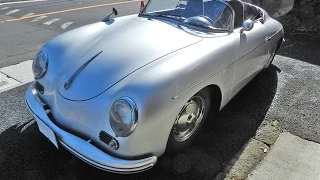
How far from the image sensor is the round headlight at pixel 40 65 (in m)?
2.42

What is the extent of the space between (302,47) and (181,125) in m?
4.12

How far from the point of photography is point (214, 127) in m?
2.98

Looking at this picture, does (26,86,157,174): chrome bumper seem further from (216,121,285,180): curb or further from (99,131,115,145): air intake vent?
(216,121,285,180): curb

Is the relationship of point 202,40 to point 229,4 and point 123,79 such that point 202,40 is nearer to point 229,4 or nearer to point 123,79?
point 229,4

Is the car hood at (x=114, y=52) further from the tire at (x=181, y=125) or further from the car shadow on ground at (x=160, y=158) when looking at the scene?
the car shadow on ground at (x=160, y=158)

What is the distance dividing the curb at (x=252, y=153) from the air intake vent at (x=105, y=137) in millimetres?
990

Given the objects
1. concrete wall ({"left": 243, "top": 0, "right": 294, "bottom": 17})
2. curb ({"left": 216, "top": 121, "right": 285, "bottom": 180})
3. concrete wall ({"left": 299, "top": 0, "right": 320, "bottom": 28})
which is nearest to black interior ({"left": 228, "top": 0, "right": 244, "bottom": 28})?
curb ({"left": 216, "top": 121, "right": 285, "bottom": 180})

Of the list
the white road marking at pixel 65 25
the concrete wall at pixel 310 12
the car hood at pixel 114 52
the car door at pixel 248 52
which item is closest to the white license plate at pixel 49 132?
the car hood at pixel 114 52

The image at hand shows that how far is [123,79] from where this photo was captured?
2043 millimetres

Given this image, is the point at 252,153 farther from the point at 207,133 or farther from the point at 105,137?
the point at 105,137

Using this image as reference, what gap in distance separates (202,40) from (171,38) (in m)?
0.29

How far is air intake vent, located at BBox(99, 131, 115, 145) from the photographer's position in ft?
6.35

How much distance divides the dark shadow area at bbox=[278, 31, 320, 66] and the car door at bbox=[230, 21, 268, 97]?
75.8 inches

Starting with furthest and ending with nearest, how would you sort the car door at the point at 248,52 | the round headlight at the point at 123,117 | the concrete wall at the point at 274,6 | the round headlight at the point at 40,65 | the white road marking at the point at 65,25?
the concrete wall at the point at 274,6 → the white road marking at the point at 65,25 → the car door at the point at 248,52 → the round headlight at the point at 40,65 → the round headlight at the point at 123,117
